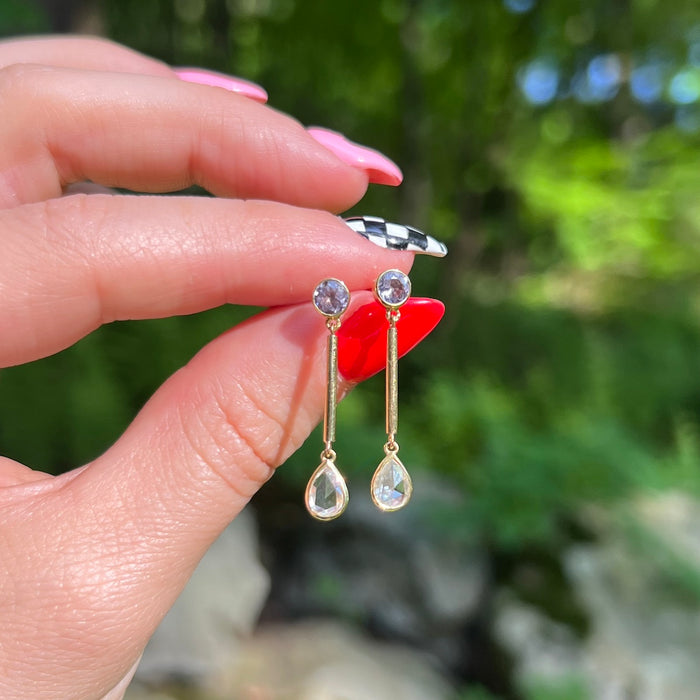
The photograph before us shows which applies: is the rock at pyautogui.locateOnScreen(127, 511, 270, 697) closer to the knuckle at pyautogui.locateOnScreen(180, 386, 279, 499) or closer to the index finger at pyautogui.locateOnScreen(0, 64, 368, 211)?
the knuckle at pyautogui.locateOnScreen(180, 386, 279, 499)

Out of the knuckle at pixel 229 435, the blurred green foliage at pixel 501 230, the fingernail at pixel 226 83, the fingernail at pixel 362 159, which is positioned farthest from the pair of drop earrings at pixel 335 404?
the blurred green foliage at pixel 501 230

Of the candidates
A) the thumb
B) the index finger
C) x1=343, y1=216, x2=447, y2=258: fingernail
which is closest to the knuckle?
the thumb

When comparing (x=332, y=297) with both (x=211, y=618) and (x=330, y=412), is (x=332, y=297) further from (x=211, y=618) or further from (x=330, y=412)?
(x=211, y=618)

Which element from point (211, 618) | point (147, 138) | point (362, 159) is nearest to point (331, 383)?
point (362, 159)

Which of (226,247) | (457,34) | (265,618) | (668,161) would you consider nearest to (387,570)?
(265,618)

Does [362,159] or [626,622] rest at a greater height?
[362,159]

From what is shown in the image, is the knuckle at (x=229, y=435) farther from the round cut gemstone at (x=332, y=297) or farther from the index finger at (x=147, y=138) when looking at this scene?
the index finger at (x=147, y=138)
